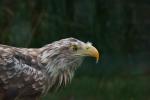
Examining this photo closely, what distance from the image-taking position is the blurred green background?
A: 15.5m

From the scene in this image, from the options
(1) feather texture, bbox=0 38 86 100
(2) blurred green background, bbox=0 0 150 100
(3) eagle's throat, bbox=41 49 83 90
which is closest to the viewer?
(1) feather texture, bbox=0 38 86 100

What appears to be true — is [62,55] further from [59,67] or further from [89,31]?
[89,31]

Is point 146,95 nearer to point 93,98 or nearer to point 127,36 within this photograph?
point 93,98

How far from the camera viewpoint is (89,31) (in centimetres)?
1609

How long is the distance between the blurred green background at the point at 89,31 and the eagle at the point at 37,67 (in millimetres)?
3990

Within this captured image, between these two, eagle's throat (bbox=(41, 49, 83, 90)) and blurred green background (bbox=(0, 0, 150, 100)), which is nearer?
eagle's throat (bbox=(41, 49, 83, 90))

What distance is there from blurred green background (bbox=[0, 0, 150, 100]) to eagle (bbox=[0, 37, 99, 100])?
13.1 feet

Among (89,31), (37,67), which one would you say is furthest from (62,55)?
(89,31)

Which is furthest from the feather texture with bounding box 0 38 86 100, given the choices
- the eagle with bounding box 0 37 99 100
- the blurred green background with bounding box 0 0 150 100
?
the blurred green background with bounding box 0 0 150 100

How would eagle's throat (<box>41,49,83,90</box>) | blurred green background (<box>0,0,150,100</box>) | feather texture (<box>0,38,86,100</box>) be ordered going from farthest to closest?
blurred green background (<box>0,0,150,100</box>) < eagle's throat (<box>41,49,83,90</box>) < feather texture (<box>0,38,86,100</box>)

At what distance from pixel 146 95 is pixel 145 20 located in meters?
3.34

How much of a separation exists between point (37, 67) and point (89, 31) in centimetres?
554

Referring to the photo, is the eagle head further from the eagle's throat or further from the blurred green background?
the blurred green background

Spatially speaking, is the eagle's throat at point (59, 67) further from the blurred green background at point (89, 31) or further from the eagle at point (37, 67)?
the blurred green background at point (89, 31)
